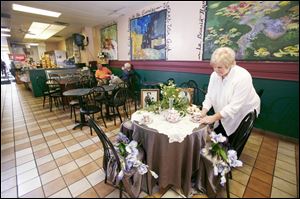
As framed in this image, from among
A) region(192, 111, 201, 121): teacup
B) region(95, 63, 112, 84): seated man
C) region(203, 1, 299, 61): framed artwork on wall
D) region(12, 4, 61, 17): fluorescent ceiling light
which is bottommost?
region(192, 111, 201, 121): teacup

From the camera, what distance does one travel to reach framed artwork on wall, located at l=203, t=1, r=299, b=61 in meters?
2.12

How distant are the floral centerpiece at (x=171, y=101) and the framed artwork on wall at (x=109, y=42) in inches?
167

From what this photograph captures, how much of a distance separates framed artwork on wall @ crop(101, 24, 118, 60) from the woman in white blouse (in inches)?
177

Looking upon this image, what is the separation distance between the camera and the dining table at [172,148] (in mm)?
1372

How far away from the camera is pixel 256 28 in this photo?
2371mm

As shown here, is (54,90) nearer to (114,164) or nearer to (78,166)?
(78,166)

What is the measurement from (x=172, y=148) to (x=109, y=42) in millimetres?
5260

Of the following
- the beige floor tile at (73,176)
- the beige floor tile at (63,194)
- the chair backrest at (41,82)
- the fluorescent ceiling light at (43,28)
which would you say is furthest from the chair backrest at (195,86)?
the fluorescent ceiling light at (43,28)

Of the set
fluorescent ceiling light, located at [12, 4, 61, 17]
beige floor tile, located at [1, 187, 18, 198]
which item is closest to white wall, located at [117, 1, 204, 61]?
fluorescent ceiling light, located at [12, 4, 61, 17]

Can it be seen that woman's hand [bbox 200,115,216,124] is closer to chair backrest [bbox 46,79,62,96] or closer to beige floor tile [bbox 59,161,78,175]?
beige floor tile [bbox 59,161,78,175]

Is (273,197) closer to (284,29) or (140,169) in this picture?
(140,169)

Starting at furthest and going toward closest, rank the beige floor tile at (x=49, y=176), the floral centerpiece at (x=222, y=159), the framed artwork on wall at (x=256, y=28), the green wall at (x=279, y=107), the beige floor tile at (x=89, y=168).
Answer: the green wall at (x=279, y=107) → the framed artwork on wall at (x=256, y=28) → the beige floor tile at (x=89, y=168) → the beige floor tile at (x=49, y=176) → the floral centerpiece at (x=222, y=159)

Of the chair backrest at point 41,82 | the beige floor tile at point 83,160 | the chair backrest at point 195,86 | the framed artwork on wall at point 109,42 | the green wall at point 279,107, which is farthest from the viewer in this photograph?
the framed artwork on wall at point 109,42

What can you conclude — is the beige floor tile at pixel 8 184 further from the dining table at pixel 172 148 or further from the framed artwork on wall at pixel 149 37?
the framed artwork on wall at pixel 149 37
